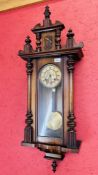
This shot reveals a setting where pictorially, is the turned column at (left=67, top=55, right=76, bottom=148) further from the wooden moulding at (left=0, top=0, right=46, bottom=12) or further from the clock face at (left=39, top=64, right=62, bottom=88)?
the wooden moulding at (left=0, top=0, right=46, bottom=12)

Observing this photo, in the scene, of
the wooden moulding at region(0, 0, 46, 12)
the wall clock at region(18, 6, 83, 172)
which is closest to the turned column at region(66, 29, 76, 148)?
the wall clock at region(18, 6, 83, 172)

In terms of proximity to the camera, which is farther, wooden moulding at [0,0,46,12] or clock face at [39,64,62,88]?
wooden moulding at [0,0,46,12]

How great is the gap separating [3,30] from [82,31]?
608mm

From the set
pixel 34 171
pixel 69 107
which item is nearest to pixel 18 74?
pixel 69 107

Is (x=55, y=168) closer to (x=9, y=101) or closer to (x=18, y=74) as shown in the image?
(x=9, y=101)

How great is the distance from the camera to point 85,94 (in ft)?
3.84

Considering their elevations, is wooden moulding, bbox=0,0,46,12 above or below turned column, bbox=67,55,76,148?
above

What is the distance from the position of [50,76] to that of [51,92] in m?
0.09

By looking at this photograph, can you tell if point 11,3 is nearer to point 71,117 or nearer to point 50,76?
point 50,76

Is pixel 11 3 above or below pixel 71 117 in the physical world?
above

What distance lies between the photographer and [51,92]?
114 centimetres

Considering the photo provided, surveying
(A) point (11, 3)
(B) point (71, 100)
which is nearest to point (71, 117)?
(B) point (71, 100)

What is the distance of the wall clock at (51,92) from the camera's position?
1077 mm

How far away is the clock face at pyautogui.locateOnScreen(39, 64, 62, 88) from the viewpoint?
112cm
